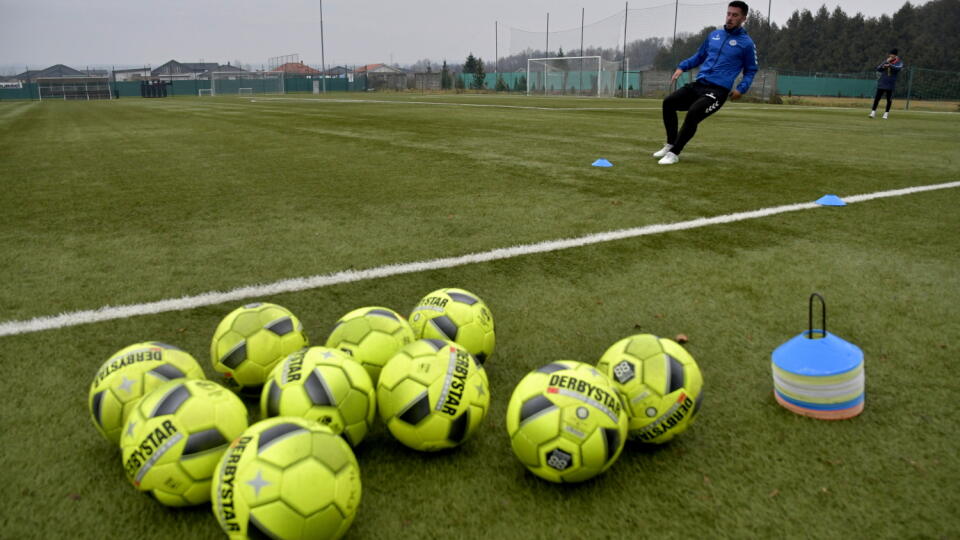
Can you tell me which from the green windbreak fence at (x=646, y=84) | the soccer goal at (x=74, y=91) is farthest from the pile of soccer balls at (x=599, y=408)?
the soccer goal at (x=74, y=91)

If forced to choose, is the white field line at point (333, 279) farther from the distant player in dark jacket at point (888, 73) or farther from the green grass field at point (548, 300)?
the distant player in dark jacket at point (888, 73)

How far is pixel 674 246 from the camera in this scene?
5199mm

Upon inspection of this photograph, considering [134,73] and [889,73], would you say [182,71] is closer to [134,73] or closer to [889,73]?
[134,73]

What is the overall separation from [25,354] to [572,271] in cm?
336

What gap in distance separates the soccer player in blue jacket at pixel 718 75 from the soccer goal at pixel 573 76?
132 feet

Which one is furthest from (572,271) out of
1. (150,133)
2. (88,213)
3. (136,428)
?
(150,133)

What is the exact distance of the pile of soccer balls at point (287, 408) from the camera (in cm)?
200

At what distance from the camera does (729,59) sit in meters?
9.18

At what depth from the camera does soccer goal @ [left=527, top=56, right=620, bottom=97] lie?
160ft

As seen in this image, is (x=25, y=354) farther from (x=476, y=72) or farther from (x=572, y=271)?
(x=476, y=72)

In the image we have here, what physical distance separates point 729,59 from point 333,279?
7340mm

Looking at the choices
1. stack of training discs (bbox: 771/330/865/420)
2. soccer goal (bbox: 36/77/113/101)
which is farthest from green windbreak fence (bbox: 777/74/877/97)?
soccer goal (bbox: 36/77/113/101)

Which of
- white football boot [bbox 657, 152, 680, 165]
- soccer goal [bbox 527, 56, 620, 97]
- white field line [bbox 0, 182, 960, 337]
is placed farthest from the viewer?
soccer goal [bbox 527, 56, 620, 97]

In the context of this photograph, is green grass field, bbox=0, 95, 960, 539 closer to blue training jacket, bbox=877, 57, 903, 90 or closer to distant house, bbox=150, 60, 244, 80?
blue training jacket, bbox=877, 57, 903, 90
